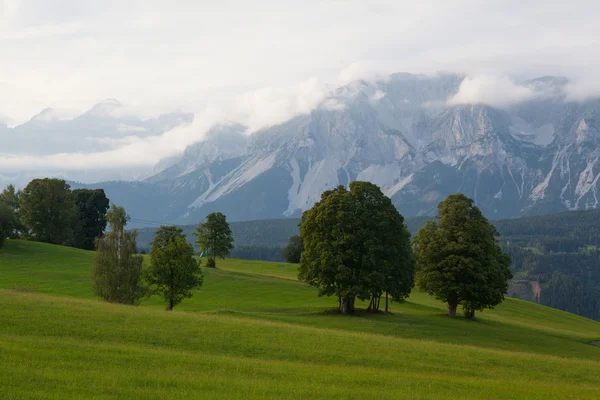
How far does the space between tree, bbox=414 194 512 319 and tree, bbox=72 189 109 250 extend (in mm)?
81361

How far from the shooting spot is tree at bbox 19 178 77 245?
357ft

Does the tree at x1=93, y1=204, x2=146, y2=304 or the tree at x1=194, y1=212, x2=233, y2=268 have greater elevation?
the tree at x1=194, y1=212, x2=233, y2=268

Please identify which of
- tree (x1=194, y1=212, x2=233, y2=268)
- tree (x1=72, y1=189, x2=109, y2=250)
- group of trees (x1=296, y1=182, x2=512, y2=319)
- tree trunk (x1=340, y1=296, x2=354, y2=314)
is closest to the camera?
group of trees (x1=296, y1=182, x2=512, y2=319)

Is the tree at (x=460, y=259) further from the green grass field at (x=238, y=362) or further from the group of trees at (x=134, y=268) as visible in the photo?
the group of trees at (x=134, y=268)

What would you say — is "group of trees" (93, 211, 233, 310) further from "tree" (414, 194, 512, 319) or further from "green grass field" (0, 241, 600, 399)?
"tree" (414, 194, 512, 319)

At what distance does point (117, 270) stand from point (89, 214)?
79234 mm

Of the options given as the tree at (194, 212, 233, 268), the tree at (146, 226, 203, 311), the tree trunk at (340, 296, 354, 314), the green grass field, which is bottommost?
the tree trunk at (340, 296, 354, 314)

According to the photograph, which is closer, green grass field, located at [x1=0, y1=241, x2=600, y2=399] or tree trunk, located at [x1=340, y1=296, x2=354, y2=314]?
green grass field, located at [x1=0, y1=241, x2=600, y2=399]

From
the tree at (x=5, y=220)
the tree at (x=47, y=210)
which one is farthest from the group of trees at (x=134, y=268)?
the tree at (x=47, y=210)

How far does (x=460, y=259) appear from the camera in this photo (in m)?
66.7

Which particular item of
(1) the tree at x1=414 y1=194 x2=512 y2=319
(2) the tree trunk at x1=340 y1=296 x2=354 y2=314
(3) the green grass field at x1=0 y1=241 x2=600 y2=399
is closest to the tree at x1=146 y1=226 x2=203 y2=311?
(3) the green grass field at x1=0 y1=241 x2=600 y2=399

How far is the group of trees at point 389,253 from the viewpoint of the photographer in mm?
60688

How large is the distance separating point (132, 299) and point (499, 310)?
222 ft

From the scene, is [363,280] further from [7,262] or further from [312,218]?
[7,262]
